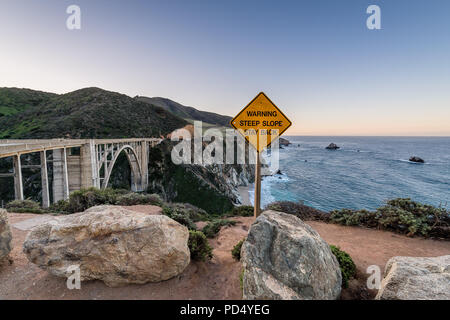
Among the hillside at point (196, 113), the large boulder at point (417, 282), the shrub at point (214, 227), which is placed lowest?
the shrub at point (214, 227)

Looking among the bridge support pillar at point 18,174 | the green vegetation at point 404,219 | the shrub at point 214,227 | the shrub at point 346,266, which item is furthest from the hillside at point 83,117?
the shrub at point 346,266

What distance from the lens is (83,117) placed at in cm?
3728

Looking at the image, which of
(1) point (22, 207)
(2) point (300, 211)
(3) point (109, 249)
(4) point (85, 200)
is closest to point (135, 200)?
(4) point (85, 200)

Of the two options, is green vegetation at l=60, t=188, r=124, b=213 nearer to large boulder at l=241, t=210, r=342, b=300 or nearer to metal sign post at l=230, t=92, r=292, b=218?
metal sign post at l=230, t=92, r=292, b=218

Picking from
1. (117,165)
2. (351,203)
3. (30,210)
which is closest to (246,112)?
(30,210)

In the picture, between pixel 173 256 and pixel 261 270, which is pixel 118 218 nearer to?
pixel 173 256

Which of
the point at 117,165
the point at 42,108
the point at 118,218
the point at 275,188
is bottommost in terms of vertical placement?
the point at 275,188

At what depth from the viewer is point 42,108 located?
148 ft

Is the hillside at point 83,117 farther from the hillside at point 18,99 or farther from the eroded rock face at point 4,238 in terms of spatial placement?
the eroded rock face at point 4,238

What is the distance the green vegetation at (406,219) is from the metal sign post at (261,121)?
6.05 meters

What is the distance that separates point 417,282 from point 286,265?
1987 millimetres

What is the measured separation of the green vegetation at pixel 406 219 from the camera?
640cm

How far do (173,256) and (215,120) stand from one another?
144709 mm

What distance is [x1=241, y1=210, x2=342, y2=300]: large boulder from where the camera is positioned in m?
2.66
